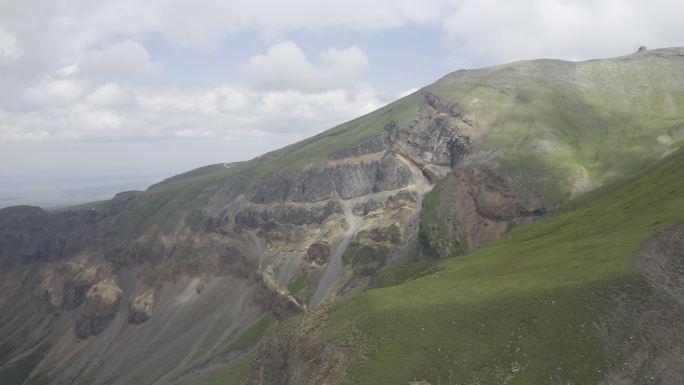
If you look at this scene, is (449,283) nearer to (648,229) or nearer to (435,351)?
(435,351)

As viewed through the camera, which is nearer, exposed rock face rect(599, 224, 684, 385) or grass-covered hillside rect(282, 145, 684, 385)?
exposed rock face rect(599, 224, 684, 385)

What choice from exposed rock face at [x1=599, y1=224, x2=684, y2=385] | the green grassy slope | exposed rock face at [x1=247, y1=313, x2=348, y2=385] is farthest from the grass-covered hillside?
exposed rock face at [x1=247, y1=313, x2=348, y2=385]

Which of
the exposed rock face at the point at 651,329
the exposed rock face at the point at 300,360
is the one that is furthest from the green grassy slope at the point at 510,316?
the exposed rock face at the point at 300,360

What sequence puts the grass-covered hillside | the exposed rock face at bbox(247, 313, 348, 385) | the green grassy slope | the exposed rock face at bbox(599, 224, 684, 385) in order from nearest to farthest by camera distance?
1. the exposed rock face at bbox(599, 224, 684, 385)
2. the grass-covered hillside
3. the green grassy slope
4. the exposed rock face at bbox(247, 313, 348, 385)

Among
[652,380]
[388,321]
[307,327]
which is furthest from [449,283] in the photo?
[652,380]

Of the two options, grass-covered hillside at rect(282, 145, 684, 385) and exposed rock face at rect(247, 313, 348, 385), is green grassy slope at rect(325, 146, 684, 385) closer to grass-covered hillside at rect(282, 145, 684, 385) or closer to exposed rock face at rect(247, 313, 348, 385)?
grass-covered hillside at rect(282, 145, 684, 385)

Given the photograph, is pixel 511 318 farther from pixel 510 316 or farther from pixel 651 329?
pixel 651 329

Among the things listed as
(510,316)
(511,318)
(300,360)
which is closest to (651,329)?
(511,318)

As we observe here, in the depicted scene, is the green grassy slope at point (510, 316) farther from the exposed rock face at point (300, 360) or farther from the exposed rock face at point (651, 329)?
the exposed rock face at point (300, 360)
